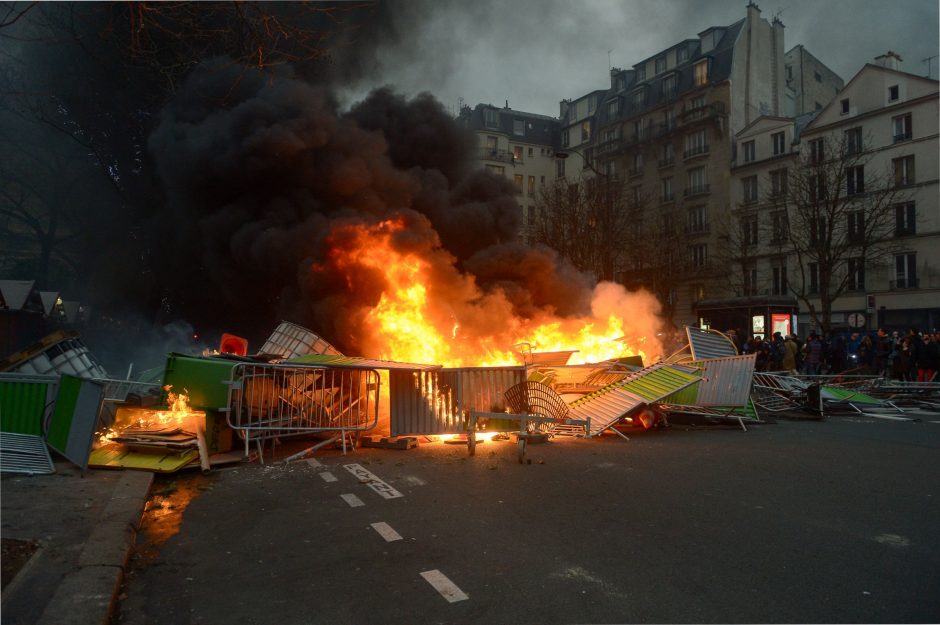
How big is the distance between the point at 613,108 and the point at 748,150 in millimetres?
13175

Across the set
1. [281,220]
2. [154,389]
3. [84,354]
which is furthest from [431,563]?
[281,220]

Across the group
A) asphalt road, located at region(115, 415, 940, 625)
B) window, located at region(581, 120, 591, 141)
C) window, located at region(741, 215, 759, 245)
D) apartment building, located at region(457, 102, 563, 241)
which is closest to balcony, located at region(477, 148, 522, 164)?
apartment building, located at region(457, 102, 563, 241)

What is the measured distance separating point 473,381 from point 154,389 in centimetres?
466

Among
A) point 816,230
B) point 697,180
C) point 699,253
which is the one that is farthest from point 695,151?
point 816,230

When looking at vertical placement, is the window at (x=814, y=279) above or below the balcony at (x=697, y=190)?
below

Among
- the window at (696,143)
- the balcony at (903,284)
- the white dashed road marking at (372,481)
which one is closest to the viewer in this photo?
the white dashed road marking at (372,481)

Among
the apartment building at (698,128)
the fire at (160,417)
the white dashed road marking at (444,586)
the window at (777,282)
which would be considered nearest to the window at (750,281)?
the window at (777,282)

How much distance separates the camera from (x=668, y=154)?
4128cm

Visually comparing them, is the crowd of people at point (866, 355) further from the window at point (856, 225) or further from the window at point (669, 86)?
the window at point (669, 86)

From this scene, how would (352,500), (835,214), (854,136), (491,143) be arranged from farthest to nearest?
(491,143), (854,136), (835,214), (352,500)

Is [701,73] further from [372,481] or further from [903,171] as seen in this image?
[372,481]

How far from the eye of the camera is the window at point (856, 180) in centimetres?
2816

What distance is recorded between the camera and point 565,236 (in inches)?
1071

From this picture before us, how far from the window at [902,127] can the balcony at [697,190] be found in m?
10.4
